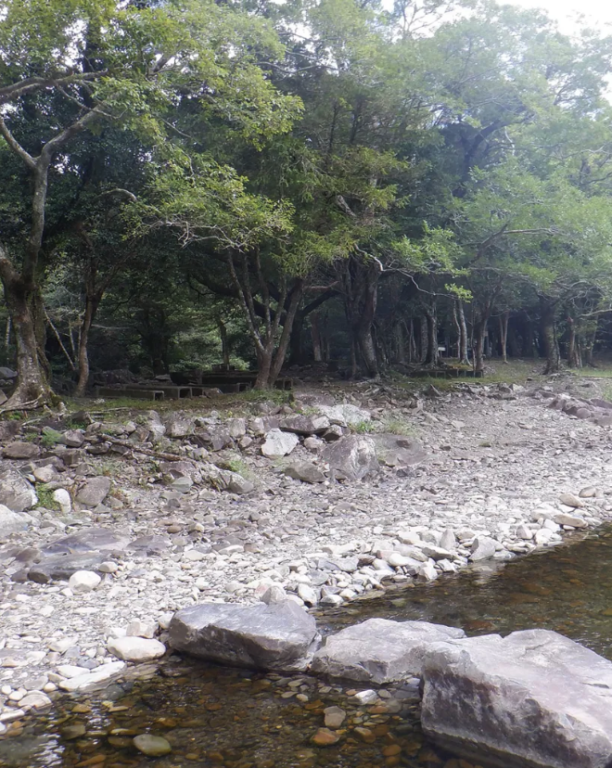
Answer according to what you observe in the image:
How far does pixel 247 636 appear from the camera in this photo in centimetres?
455

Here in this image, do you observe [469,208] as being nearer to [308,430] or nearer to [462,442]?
[462,442]

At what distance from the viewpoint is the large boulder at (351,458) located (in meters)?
11.7

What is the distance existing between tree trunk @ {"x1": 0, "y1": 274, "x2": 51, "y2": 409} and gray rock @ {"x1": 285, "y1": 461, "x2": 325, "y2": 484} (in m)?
5.66

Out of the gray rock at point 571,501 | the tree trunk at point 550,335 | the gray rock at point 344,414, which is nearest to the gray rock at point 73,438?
the gray rock at point 344,414

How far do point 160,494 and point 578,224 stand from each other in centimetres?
1650

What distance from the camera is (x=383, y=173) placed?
1755cm

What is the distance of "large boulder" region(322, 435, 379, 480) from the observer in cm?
1169

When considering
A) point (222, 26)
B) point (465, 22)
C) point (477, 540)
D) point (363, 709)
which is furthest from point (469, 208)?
point (363, 709)

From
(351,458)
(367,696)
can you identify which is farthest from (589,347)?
(367,696)

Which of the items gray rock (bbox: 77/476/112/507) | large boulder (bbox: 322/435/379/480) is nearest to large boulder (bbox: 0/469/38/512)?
gray rock (bbox: 77/476/112/507)

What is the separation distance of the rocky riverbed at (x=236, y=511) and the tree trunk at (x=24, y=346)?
1280 millimetres

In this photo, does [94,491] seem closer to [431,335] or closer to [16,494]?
[16,494]

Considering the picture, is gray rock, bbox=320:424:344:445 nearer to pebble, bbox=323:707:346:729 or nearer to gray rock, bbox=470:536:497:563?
gray rock, bbox=470:536:497:563

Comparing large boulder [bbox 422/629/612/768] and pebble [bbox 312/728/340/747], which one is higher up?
large boulder [bbox 422/629/612/768]
